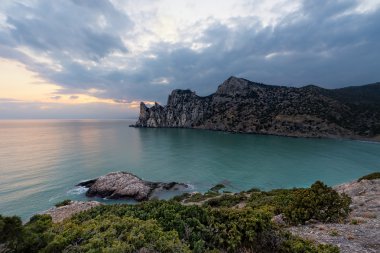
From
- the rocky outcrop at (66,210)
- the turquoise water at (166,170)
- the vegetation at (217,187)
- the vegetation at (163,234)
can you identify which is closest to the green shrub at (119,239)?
the vegetation at (163,234)

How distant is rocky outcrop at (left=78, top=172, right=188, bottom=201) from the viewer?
37.2 meters

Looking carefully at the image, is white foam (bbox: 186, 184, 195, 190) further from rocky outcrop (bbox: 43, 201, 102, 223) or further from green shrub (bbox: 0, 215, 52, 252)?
green shrub (bbox: 0, 215, 52, 252)

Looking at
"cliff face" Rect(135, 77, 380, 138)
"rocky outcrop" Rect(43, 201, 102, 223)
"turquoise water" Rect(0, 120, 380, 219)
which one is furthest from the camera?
"cliff face" Rect(135, 77, 380, 138)

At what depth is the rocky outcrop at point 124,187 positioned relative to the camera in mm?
37156

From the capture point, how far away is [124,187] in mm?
38312

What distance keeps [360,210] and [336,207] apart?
12.0 feet

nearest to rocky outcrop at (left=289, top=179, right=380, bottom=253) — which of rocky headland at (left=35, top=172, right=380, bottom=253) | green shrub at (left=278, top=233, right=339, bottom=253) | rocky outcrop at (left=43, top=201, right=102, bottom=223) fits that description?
rocky headland at (left=35, top=172, right=380, bottom=253)

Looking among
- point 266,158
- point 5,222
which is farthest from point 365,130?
point 5,222

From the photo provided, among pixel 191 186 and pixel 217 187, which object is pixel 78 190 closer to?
pixel 191 186

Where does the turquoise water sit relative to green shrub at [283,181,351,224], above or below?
below

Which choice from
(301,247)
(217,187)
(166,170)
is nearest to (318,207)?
(301,247)

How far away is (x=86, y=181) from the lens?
43250 millimetres

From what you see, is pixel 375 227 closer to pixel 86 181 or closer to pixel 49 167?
pixel 86 181

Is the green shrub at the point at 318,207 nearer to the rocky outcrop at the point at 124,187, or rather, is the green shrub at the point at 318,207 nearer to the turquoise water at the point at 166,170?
the rocky outcrop at the point at 124,187
